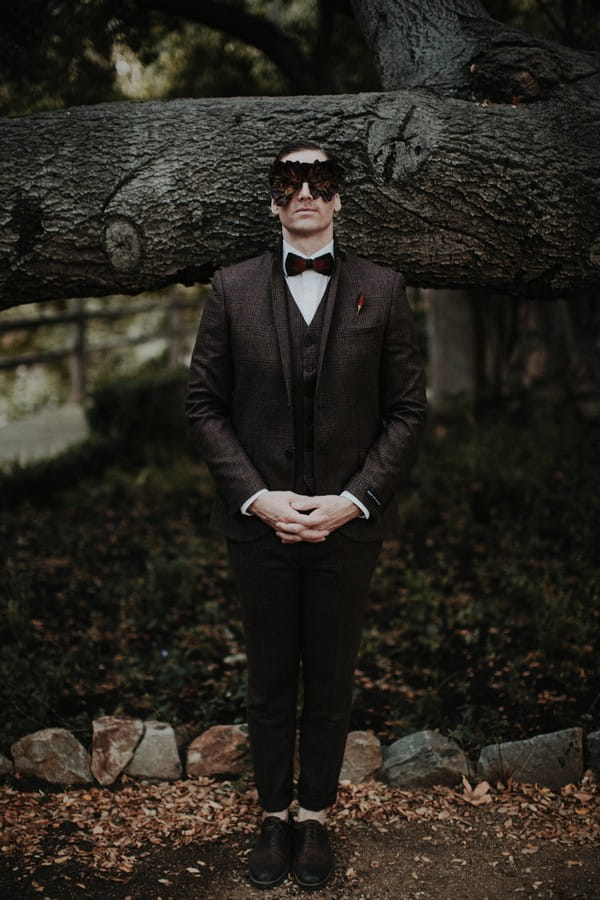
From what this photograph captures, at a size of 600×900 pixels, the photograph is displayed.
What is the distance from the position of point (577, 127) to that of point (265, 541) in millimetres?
1914

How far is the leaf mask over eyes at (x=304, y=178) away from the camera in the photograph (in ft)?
8.87

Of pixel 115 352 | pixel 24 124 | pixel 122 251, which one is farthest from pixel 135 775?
pixel 115 352

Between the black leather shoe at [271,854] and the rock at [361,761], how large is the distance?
1.58 feet

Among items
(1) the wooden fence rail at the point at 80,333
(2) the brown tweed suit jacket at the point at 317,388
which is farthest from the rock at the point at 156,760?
(1) the wooden fence rail at the point at 80,333

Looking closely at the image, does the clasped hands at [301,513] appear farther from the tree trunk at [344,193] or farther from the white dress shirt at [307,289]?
the tree trunk at [344,193]

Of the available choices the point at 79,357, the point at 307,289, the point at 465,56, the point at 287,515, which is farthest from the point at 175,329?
the point at 287,515

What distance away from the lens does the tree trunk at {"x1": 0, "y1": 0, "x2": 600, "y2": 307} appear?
10.4 ft

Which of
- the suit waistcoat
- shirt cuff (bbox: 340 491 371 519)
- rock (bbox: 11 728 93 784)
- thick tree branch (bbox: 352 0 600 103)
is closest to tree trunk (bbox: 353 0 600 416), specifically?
thick tree branch (bbox: 352 0 600 103)

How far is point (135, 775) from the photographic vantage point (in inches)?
139

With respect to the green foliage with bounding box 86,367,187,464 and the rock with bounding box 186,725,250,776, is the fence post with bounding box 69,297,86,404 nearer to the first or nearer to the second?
the green foliage with bounding box 86,367,187,464

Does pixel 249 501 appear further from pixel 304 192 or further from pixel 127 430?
pixel 127 430

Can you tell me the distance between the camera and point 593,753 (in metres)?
3.48

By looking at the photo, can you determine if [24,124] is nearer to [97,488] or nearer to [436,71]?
[436,71]

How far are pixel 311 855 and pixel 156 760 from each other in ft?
2.75
